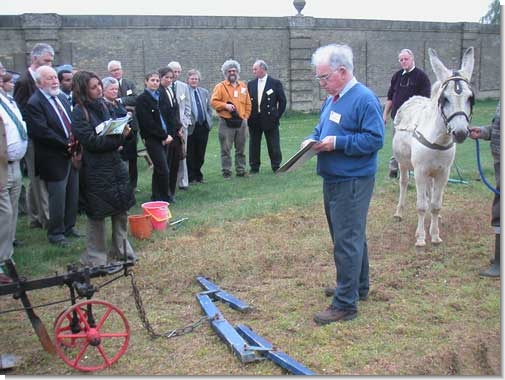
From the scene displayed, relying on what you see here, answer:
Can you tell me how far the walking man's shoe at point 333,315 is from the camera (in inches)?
187

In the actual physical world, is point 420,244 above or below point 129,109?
below

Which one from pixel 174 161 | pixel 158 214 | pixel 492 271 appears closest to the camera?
pixel 492 271

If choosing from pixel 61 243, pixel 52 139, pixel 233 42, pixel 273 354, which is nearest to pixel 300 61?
pixel 233 42

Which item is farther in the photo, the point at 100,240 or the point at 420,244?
the point at 420,244

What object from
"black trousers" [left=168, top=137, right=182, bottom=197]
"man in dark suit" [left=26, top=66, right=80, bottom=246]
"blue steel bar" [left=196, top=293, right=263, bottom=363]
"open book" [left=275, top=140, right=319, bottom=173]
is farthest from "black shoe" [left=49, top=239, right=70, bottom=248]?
"open book" [left=275, top=140, right=319, bottom=173]

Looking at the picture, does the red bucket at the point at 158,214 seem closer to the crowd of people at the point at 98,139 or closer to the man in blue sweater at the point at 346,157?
the crowd of people at the point at 98,139

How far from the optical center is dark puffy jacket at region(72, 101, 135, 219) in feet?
18.9

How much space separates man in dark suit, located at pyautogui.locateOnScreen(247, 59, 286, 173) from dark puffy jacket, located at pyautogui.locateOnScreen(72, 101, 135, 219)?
18.8 feet

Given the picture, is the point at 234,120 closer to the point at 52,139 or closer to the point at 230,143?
the point at 230,143

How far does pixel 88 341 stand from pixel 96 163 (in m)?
2.22

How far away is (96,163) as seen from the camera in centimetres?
584

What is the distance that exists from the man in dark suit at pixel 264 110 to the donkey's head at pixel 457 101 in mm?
5458

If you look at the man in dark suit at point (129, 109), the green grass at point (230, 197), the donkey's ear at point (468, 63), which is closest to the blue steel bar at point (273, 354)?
the green grass at point (230, 197)

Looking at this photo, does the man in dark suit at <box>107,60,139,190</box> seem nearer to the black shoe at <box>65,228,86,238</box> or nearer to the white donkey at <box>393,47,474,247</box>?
the black shoe at <box>65,228,86,238</box>
